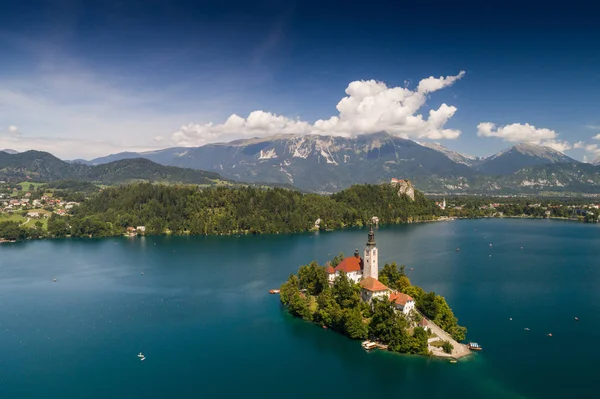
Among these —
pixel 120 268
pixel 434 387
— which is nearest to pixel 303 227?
pixel 120 268

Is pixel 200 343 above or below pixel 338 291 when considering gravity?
below

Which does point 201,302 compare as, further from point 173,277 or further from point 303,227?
point 303,227

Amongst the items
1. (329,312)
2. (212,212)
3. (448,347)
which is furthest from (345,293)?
(212,212)

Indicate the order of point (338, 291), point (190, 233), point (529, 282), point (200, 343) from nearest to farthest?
point (200, 343) → point (338, 291) → point (529, 282) → point (190, 233)

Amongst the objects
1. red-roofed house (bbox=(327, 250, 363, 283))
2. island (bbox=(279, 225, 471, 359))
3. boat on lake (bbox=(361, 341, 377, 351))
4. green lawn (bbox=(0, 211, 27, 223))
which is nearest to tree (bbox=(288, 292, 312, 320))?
island (bbox=(279, 225, 471, 359))

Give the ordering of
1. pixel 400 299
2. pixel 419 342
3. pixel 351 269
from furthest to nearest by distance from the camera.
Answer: pixel 351 269 < pixel 400 299 < pixel 419 342

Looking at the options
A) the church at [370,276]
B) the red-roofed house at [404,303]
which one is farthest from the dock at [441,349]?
the church at [370,276]

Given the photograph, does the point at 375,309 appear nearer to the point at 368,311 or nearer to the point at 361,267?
the point at 368,311

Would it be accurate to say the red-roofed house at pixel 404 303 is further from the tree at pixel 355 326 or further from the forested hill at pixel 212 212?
the forested hill at pixel 212 212
